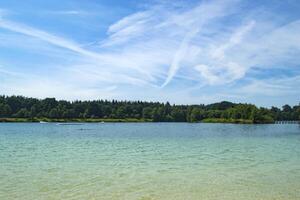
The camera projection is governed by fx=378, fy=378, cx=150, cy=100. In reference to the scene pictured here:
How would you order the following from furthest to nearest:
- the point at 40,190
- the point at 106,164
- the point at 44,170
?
the point at 106,164
the point at 44,170
the point at 40,190

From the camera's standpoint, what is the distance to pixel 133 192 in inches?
682

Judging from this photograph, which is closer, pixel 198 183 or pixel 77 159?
pixel 198 183

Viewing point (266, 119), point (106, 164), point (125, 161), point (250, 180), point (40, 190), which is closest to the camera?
point (40, 190)

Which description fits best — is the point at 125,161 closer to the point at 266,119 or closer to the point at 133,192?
the point at 133,192

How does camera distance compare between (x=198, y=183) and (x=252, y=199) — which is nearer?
(x=252, y=199)

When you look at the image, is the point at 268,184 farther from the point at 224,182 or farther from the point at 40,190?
the point at 40,190

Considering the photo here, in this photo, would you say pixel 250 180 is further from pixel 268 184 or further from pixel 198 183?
pixel 198 183

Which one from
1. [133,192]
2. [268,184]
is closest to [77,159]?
[133,192]

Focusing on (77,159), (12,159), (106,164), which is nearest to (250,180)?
(106,164)

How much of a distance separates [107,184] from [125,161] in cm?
1027

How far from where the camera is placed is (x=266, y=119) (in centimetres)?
18275

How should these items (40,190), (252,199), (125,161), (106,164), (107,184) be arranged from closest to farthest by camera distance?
(252,199) < (40,190) < (107,184) < (106,164) < (125,161)

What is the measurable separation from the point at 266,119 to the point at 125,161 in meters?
164

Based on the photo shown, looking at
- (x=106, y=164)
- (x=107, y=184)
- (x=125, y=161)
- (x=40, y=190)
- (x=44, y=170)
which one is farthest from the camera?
(x=125, y=161)
